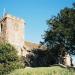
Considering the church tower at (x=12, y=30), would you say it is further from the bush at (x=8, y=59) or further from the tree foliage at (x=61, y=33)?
the bush at (x=8, y=59)

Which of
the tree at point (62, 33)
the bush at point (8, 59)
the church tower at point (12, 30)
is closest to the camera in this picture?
the bush at point (8, 59)

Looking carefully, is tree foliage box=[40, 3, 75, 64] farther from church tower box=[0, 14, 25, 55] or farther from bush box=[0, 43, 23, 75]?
bush box=[0, 43, 23, 75]

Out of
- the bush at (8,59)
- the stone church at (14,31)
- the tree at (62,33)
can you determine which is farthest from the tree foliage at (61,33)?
the bush at (8,59)

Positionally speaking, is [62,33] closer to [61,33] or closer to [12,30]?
[61,33]

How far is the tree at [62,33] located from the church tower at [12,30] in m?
6.26

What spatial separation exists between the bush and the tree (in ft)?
40.5

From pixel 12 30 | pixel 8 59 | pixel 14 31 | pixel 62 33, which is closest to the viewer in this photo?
pixel 8 59

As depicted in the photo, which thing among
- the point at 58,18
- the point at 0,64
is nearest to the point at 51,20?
the point at 58,18

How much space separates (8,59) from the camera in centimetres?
4656

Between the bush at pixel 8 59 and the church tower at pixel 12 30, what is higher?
the church tower at pixel 12 30

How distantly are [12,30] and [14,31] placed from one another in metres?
0.62

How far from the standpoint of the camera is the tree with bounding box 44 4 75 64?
53312 mm

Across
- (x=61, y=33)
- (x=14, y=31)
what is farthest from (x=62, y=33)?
(x=14, y=31)

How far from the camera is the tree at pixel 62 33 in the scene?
175 feet
